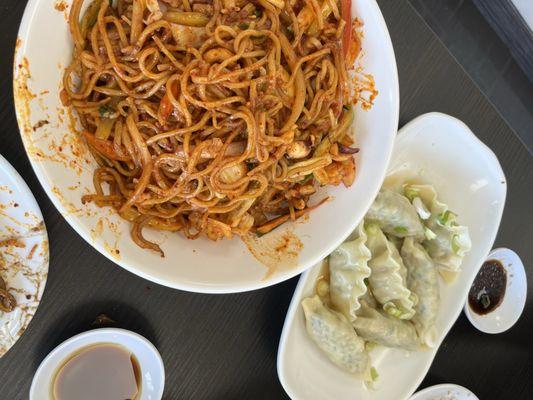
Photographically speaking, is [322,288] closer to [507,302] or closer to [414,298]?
[414,298]

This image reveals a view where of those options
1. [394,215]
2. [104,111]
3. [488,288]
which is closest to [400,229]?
[394,215]

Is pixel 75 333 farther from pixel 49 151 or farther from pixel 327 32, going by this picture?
pixel 327 32

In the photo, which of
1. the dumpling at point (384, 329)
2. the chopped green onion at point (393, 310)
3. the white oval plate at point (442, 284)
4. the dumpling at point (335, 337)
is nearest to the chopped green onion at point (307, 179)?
the white oval plate at point (442, 284)

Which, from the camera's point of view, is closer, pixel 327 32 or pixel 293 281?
pixel 327 32

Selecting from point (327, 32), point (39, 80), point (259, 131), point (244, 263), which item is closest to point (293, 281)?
point (244, 263)

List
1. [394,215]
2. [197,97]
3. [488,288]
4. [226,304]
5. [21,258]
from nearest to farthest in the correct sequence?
[197,97] < [21,258] < [226,304] < [394,215] < [488,288]

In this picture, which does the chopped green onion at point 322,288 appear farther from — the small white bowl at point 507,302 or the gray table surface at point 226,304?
the small white bowl at point 507,302

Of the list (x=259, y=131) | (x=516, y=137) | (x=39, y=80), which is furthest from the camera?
(x=516, y=137)
